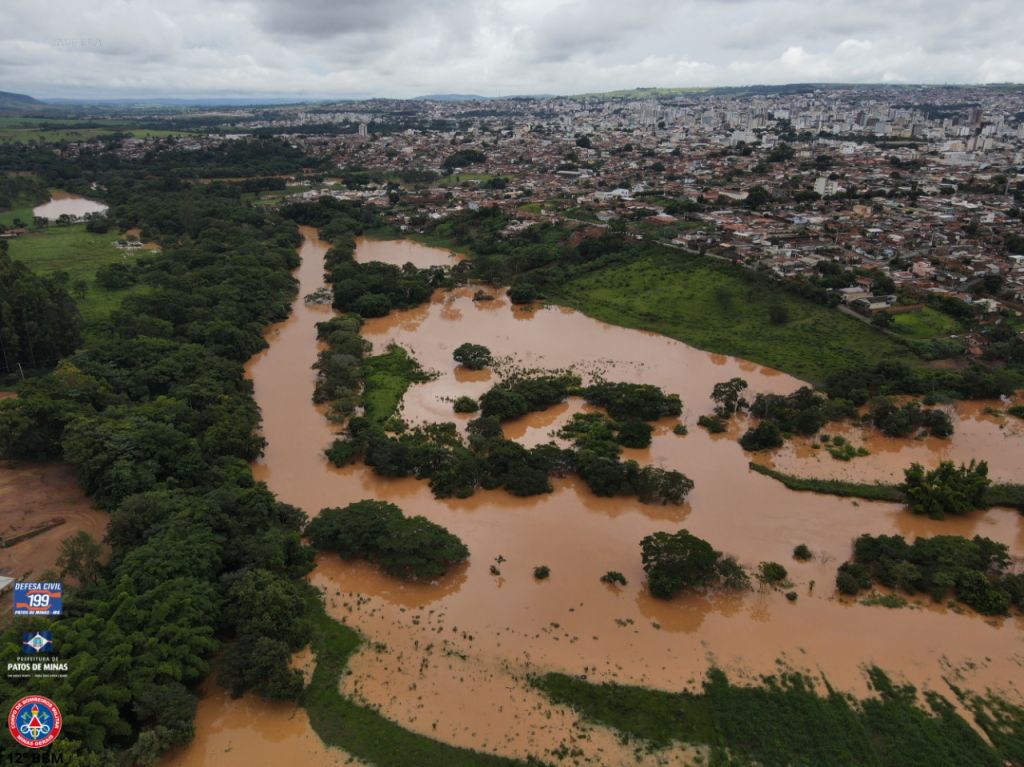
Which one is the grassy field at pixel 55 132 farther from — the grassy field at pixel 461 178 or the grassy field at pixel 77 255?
the grassy field at pixel 461 178

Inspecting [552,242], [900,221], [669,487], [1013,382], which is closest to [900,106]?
[900,221]

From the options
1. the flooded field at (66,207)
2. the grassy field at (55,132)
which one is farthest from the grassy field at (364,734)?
the grassy field at (55,132)

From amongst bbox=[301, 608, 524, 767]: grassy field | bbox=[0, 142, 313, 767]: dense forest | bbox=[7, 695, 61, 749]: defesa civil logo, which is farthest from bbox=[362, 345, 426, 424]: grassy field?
bbox=[7, 695, 61, 749]: defesa civil logo

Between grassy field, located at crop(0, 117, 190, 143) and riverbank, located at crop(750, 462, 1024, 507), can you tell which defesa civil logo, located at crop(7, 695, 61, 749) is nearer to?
riverbank, located at crop(750, 462, 1024, 507)

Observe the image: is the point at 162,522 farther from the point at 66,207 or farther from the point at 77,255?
the point at 66,207

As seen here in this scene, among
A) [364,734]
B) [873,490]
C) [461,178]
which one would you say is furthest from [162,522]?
[461,178]

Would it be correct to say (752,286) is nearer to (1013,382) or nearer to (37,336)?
(1013,382)
